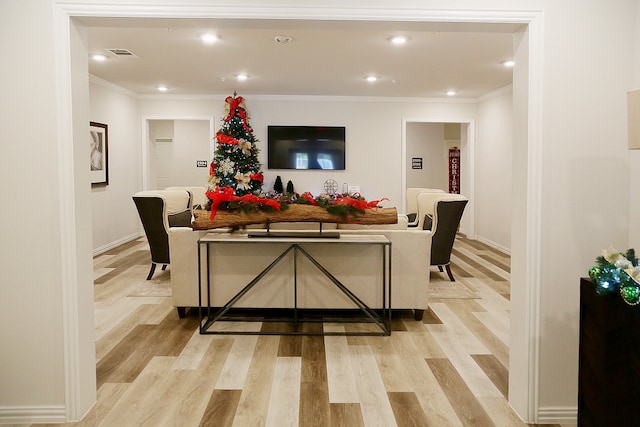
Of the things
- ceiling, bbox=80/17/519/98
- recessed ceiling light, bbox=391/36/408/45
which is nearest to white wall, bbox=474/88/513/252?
ceiling, bbox=80/17/519/98

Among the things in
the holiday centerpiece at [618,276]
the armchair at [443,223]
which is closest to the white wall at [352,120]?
the armchair at [443,223]

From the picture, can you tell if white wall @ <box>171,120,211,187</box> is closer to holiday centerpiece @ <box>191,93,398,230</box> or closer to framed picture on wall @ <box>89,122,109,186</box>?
framed picture on wall @ <box>89,122,109,186</box>

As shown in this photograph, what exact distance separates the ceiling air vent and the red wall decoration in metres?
7.50

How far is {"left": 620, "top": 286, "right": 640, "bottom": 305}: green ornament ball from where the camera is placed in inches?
69.2

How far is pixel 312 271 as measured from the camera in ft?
13.4

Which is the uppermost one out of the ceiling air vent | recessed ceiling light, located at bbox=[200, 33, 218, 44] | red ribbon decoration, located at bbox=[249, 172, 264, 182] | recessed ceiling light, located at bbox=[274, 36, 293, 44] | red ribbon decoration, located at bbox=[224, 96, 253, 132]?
the ceiling air vent

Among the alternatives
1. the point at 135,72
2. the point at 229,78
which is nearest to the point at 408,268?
the point at 229,78

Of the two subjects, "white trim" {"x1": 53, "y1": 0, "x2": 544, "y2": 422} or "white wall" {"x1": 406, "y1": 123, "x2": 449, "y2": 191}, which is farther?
"white wall" {"x1": 406, "y1": 123, "x2": 449, "y2": 191}

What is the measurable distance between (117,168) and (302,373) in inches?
235

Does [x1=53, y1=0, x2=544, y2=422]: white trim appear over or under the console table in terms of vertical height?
over

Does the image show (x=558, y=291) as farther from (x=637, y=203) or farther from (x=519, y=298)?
(x=637, y=203)

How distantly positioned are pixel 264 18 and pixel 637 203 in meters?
2.00

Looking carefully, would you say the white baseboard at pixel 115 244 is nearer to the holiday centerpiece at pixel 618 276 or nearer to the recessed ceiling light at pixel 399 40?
the recessed ceiling light at pixel 399 40

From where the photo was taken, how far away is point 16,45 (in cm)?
243
